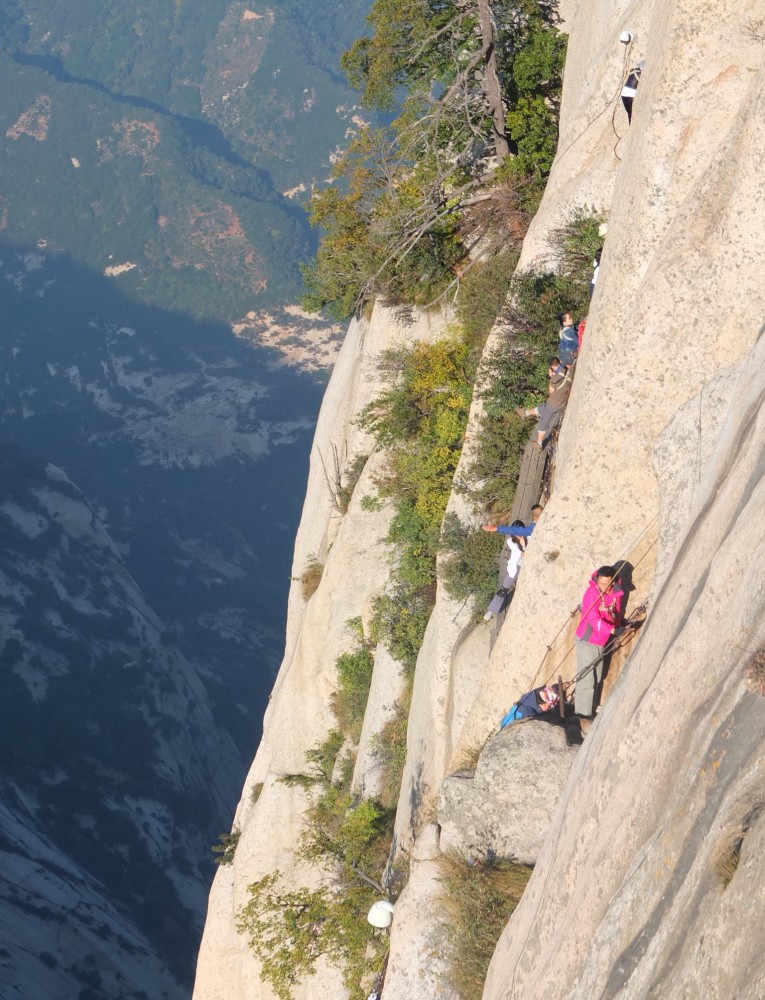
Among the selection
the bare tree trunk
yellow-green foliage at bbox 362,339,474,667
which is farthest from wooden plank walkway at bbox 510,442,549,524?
the bare tree trunk

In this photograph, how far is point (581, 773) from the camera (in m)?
10.9

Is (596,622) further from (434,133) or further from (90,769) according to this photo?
(90,769)

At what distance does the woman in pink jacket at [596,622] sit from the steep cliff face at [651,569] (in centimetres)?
61

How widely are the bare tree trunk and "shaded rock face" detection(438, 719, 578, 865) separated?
13112mm

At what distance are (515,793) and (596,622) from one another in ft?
8.20

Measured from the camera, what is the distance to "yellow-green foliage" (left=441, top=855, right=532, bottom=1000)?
12.4 meters

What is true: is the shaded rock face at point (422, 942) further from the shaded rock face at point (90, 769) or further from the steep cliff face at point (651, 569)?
the shaded rock face at point (90, 769)

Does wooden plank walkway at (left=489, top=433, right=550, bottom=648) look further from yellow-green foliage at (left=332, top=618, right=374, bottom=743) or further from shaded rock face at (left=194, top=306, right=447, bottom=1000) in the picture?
yellow-green foliage at (left=332, top=618, right=374, bottom=743)

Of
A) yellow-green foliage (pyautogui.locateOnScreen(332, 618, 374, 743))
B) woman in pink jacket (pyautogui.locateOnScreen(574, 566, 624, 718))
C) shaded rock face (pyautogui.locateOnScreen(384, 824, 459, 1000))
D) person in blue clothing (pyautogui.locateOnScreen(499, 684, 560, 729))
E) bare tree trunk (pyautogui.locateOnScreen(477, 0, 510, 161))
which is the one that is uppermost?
bare tree trunk (pyautogui.locateOnScreen(477, 0, 510, 161))

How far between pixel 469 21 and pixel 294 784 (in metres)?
17.9

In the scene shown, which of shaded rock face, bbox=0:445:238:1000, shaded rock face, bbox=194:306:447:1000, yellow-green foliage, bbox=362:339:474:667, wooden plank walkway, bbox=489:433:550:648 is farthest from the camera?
shaded rock face, bbox=0:445:238:1000

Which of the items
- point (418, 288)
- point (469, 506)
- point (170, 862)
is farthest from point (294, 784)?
point (170, 862)

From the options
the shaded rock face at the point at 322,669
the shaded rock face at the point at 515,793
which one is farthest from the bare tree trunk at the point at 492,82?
the shaded rock face at the point at 515,793

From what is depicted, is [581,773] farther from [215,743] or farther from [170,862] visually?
[215,743]
